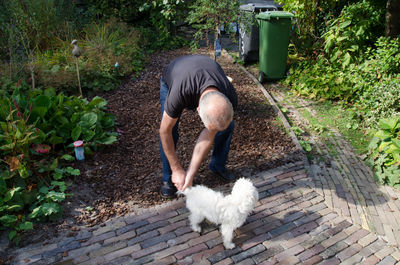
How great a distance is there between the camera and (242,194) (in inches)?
99.0

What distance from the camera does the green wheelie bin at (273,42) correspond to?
611 centimetres

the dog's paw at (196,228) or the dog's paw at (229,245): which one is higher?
the dog's paw at (196,228)

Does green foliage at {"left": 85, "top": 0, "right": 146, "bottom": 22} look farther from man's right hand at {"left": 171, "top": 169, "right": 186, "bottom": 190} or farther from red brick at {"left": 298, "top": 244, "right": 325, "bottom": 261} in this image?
red brick at {"left": 298, "top": 244, "right": 325, "bottom": 261}

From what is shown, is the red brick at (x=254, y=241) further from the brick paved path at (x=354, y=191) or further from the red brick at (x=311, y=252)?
the brick paved path at (x=354, y=191)

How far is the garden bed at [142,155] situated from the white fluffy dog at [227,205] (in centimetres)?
77

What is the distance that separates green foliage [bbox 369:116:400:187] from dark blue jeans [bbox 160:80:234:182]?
77.5 inches

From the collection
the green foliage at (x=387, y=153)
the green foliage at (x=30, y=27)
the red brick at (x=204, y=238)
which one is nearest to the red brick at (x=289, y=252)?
the red brick at (x=204, y=238)

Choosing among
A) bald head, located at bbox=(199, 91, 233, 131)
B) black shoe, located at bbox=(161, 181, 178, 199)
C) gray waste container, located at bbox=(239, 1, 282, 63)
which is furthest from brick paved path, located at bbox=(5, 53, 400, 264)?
gray waste container, located at bbox=(239, 1, 282, 63)

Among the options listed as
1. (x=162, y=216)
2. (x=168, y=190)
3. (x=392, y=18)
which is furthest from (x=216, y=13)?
(x=162, y=216)

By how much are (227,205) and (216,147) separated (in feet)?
3.39

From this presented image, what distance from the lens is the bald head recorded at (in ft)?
7.74

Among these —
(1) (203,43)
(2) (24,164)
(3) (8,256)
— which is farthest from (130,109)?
(1) (203,43)

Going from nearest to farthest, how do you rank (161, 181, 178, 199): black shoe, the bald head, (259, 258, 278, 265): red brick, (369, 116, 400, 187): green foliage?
1. the bald head
2. (259, 258, 278, 265): red brick
3. (161, 181, 178, 199): black shoe
4. (369, 116, 400, 187): green foliage

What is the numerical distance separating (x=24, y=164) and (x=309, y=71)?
550 centimetres
